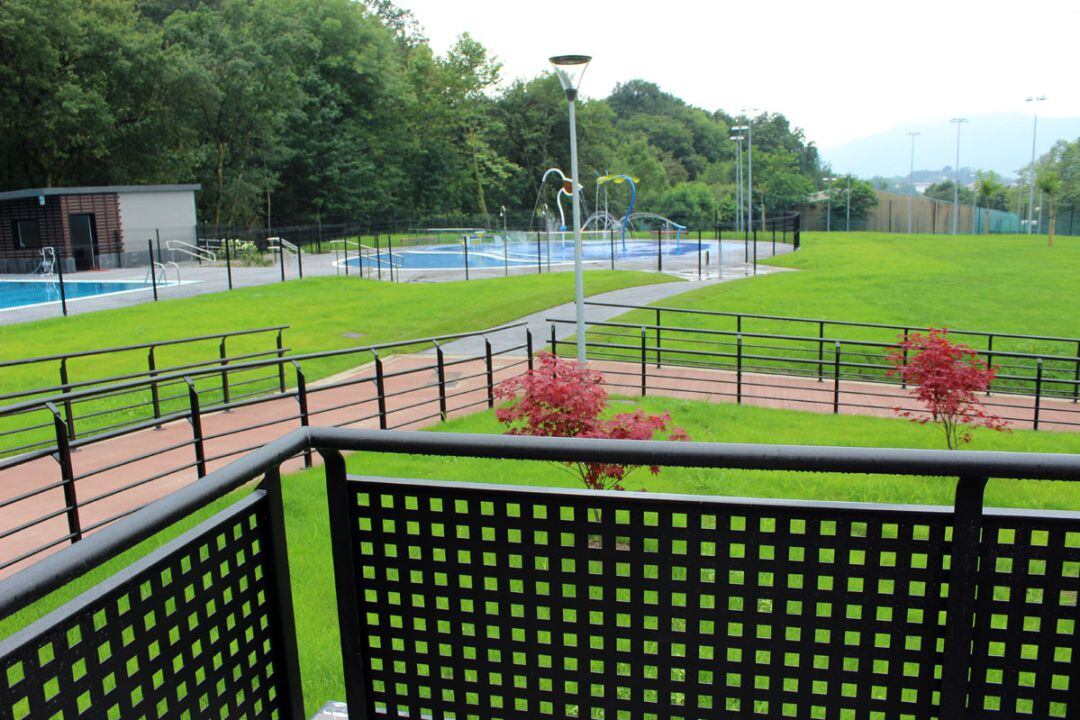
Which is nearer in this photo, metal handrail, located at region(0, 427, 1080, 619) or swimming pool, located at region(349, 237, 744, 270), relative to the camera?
metal handrail, located at region(0, 427, 1080, 619)

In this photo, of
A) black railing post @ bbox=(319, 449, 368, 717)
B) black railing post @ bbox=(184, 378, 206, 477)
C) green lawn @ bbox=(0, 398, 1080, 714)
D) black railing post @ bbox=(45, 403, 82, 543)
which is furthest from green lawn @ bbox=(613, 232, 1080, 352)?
black railing post @ bbox=(319, 449, 368, 717)

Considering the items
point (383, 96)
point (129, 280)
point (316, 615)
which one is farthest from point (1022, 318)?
point (383, 96)

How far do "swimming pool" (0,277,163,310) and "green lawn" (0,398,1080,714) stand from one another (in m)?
21.2

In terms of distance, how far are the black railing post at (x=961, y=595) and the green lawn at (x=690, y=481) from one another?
11.8 ft

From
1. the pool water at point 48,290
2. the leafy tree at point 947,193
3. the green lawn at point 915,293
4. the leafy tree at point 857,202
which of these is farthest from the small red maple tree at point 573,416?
the leafy tree at point 947,193

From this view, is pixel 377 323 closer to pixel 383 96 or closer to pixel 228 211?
pixel 228 211

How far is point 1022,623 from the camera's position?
1902mm

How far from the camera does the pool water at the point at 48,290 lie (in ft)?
91.0

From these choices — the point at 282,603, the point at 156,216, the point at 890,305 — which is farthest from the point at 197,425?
the point at 156,216

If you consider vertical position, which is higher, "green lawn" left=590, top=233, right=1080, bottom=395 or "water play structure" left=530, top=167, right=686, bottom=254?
"water play structure" left=530, top=167, right=686, bottom=254

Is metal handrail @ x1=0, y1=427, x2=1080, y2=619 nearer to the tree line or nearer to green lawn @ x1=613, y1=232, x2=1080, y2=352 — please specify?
green lawn @ x1=613, y1=232, x2=1080, y2=352

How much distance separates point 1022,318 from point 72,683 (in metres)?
25.2

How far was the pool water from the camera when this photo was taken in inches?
1092

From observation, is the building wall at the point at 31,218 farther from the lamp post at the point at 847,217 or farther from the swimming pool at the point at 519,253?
the lamp post at the point at 847,217
